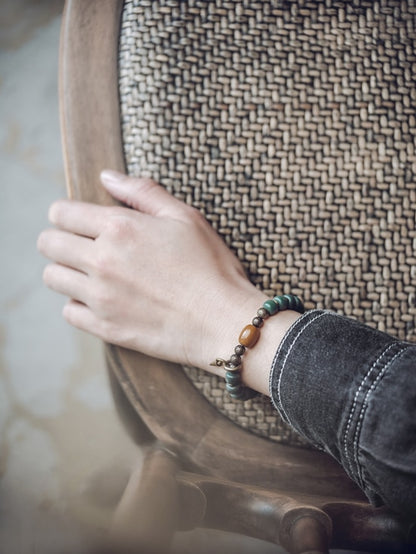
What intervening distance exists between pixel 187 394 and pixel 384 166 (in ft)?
0.87

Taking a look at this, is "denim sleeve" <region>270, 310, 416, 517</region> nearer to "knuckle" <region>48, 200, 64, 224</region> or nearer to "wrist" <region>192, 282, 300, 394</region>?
"wrist" <region>192, 282, 300, 394</region>

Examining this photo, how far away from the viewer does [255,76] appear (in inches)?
16.3

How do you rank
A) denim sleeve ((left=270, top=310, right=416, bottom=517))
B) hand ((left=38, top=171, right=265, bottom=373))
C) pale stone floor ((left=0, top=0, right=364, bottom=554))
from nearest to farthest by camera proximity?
denim sleeve ((left=270, top=310, right=416, bottom=517)) < hand ((left=38, top=171, right=265, bottom=373)) < pale stone floor ((left=0, top=0, right=364, bottom=554))

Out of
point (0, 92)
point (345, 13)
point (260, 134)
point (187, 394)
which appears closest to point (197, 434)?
point (187, 394)

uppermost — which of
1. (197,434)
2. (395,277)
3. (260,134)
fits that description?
(260,134)

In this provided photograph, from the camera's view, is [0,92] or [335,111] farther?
[0,92]

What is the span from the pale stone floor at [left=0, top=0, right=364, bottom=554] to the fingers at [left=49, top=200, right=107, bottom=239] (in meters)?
0.30

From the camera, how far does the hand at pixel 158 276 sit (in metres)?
0.40

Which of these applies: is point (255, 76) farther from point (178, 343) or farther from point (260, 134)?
point (178, 343)

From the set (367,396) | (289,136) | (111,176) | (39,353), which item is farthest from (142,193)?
(39,353)

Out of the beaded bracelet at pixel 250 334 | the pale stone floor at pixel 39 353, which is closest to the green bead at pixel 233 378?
the beaded bracelet at pixel 250 334

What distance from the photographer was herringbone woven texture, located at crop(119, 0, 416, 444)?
1.34ft

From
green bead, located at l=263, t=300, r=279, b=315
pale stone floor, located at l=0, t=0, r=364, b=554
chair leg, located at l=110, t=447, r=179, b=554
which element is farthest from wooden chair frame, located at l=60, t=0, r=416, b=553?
pale stone floor, located at l=0, t=0, r=364, b=554

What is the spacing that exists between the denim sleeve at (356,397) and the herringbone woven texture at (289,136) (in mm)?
81
